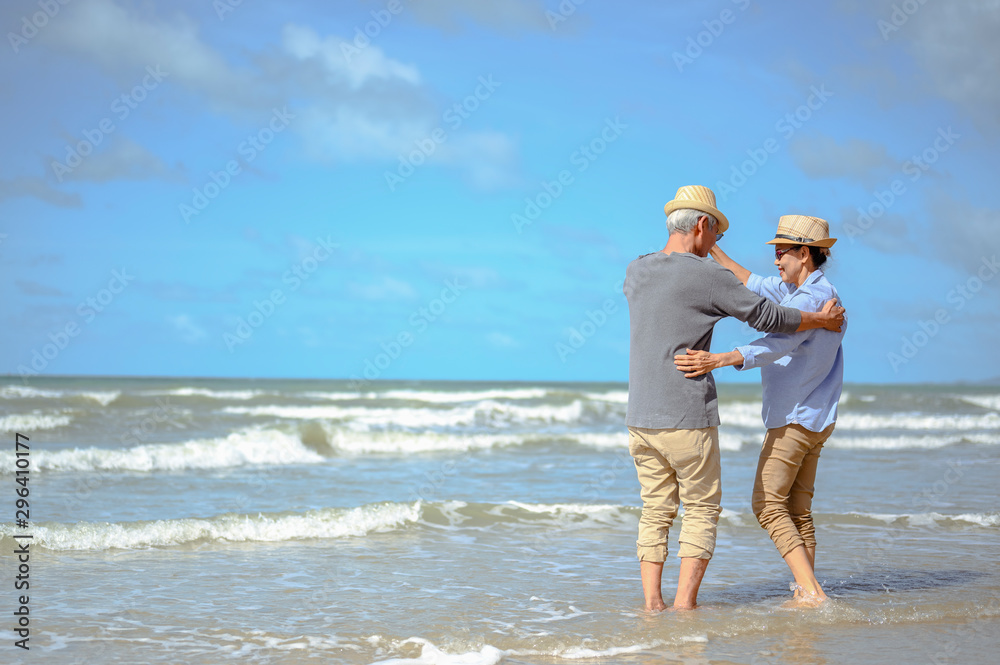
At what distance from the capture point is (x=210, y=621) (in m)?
4.05

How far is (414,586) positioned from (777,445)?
7.67 ft

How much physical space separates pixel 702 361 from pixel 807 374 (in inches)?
26.7

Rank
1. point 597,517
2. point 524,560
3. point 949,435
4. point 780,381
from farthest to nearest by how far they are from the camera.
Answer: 1. point 949,435
2. point 597,517
3. point 524,560
4. point 780,381

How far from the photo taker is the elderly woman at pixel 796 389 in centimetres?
388

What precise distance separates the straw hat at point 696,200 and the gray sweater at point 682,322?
25cm

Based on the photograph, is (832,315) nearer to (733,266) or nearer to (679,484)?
(733,266)

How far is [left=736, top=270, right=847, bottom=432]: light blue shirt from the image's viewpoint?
3871 millimetres

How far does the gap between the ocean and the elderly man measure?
539 mm

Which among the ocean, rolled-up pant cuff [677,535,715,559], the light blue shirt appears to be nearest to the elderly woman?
the light blue shirt

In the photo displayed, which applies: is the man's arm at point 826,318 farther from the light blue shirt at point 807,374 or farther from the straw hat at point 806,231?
the straw hat at point 806,231

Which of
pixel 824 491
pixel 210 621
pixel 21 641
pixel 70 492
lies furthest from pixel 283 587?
pixel 824 491

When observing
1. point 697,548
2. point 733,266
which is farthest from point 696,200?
point 697,548

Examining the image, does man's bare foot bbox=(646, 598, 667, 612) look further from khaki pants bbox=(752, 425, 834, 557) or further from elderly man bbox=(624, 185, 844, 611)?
khaki pants bbox=(752, 425, 834, 557)

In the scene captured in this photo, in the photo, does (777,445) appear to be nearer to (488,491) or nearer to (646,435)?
(646,435)
